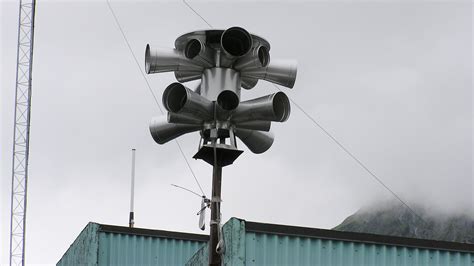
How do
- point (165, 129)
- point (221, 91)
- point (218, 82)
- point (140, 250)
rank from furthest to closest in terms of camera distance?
1. point (140, 250)
2. point (165, 129)
3. point (218, 82)
4. point (221, 91)

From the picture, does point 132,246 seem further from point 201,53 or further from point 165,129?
point 201,53

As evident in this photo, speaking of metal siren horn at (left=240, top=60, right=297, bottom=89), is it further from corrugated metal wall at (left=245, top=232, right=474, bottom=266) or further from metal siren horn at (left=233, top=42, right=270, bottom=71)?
corrugated metal wall at (left=245, top=232, right=474, bottom=266)

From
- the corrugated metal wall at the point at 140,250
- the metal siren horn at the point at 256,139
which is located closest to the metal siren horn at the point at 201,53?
the metal siren horn at the point at 256,139

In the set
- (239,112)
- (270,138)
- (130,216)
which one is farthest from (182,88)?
(130,216)

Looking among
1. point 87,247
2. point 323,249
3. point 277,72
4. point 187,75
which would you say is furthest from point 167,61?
point 87,247

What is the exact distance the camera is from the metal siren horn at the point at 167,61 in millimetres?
21406

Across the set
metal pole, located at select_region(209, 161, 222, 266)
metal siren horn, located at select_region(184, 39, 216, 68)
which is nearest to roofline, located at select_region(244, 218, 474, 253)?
metal pole, located at select_region(209, 161, 222, 266)

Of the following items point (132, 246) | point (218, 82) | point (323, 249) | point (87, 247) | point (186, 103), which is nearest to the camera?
point (323, 249)

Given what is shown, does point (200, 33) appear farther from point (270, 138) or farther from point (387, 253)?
point (387, 253)

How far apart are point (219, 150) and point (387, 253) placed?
3.79 metres

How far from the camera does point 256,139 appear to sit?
21828 mm

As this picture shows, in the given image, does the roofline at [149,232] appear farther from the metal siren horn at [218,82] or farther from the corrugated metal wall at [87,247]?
the metal siren horn at [218,82]

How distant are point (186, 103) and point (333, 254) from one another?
13.1 feet

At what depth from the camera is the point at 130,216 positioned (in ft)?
106
